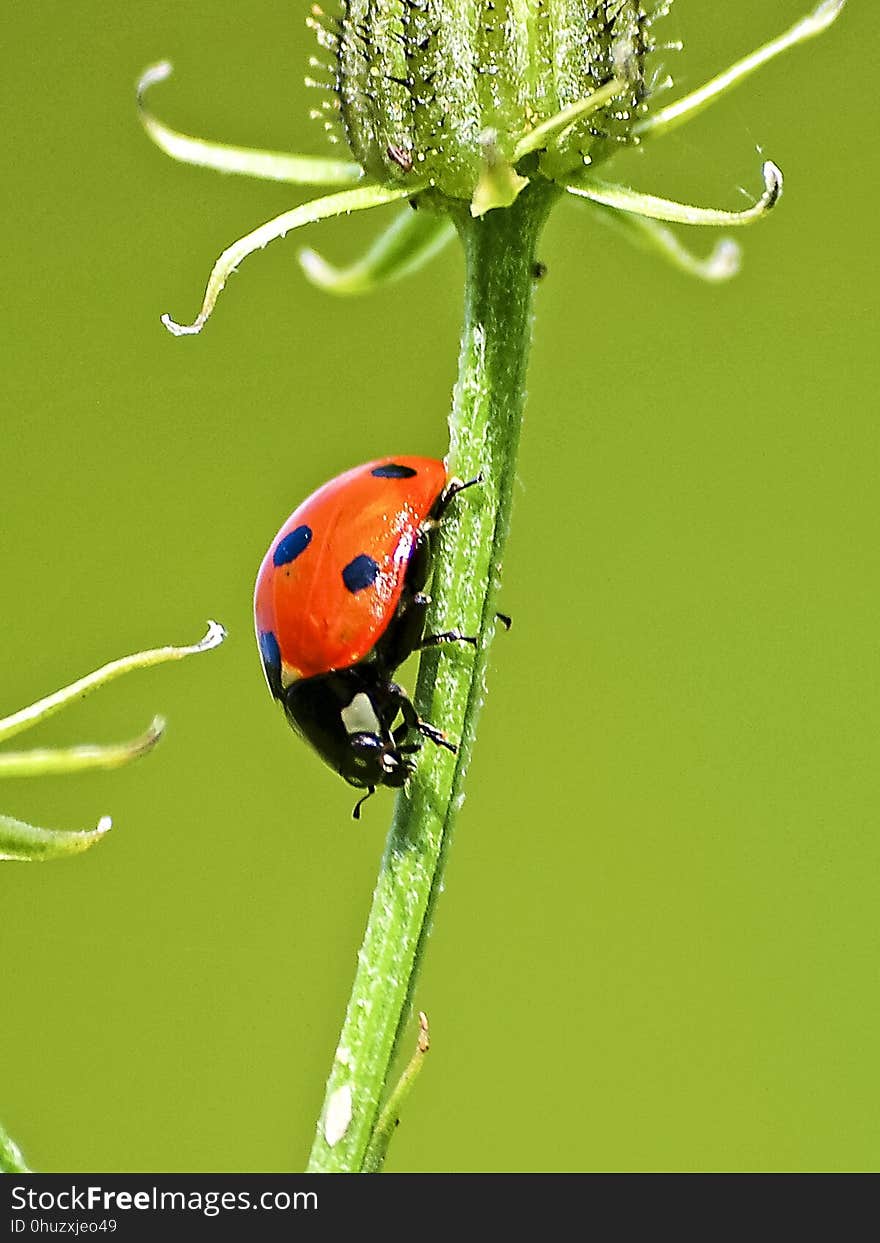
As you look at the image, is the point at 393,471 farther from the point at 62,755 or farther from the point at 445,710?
the point at 62,755

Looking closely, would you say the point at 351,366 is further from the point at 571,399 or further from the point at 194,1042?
the point at 194,1042

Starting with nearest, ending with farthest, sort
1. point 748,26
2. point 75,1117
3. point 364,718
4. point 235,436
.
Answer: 1. point 364,718
2. point 748,26
3. point 75,1117
4. point 235,436

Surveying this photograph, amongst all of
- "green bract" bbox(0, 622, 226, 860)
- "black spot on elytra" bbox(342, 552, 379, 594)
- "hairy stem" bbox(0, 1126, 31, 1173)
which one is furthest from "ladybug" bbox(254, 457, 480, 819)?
"hairy stem" bbox(0, 1126, 31, 1173)

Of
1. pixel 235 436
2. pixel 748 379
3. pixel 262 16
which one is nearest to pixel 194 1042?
pixel 235 436

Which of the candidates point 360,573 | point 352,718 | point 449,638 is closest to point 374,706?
point 352,718

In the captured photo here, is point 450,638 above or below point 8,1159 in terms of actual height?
above

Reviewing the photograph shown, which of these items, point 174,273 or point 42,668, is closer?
point 42,668

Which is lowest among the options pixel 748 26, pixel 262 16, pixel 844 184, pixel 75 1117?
pixel 75 1117
